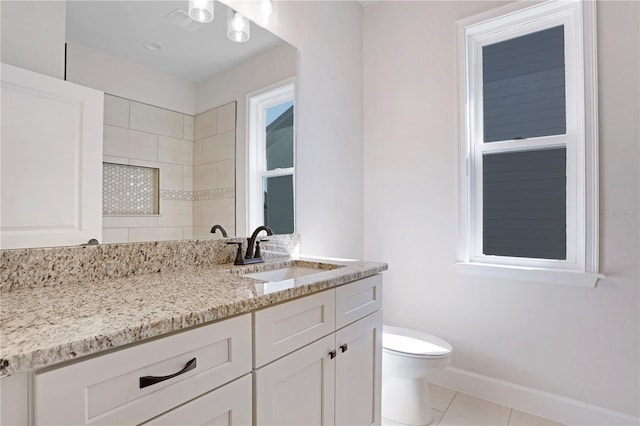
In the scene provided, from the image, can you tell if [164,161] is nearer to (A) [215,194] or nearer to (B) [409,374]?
(A) [215,194]

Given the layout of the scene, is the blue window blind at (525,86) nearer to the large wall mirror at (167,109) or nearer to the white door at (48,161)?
the large wall mirror at (167,109)

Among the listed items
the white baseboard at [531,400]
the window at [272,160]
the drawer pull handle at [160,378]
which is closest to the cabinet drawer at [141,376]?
the drawer pull handle at [160,378]

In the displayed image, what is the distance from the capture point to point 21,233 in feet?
3.14

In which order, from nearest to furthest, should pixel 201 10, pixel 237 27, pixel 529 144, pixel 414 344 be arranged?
pixel 201 10, pixel 237 27, pixel 414 344, pixel 529 144

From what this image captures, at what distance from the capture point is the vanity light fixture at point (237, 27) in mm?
1541

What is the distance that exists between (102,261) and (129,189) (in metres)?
0.27

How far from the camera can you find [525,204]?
79.1 inches

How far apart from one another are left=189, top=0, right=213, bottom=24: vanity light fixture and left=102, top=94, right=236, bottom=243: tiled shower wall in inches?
14.8

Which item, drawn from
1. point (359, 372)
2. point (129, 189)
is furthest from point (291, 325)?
point (129, 189)

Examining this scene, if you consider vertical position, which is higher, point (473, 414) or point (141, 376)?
point (141, 376)

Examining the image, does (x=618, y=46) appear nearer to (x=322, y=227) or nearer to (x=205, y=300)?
(x=322, y=227)

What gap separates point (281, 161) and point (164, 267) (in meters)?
0.85

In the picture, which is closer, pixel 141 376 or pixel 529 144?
pixel 141 376

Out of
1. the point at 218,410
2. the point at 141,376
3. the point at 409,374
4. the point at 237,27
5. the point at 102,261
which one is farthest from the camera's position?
the point at 409,374
